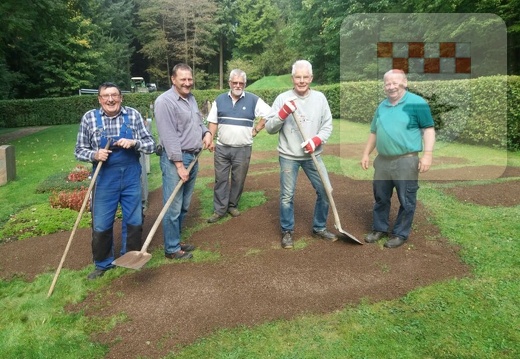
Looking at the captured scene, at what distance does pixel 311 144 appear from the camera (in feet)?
14.8

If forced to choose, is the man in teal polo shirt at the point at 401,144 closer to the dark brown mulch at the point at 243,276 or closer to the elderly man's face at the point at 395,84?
the elderly man's face at the point at 395,84

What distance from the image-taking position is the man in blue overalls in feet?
13.6

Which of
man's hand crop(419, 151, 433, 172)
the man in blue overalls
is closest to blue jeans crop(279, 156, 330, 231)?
man's hand crop(419, 151, 433, 172)

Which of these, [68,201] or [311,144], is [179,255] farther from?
[68,201]

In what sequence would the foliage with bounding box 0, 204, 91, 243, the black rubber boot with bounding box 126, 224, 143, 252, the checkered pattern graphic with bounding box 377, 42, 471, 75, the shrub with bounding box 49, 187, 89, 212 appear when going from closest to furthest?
the black rubber boot with bounding box 126, 224, 143, 252 < the foliage with bounding box 0, 204, 91, 243 < the shrub with bounding box 49, 187, 89, 212 < the checkered pattern graphic with bounding box 377, 42, 471, 75

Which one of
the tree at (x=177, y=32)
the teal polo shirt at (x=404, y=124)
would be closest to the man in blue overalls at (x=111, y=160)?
the teal polo shirt at (x=404, y=124)

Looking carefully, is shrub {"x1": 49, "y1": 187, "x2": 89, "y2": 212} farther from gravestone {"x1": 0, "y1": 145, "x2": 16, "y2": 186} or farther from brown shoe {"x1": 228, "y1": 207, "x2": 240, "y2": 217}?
gravestone {"x1": 0, "y1": 145, "x2": 16, "y2": 186}

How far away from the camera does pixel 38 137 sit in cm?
1900

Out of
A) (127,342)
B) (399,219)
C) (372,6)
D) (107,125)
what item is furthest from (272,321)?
(372,6)

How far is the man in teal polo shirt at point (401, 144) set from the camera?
436 cm

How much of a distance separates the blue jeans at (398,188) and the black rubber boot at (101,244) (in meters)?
3.08

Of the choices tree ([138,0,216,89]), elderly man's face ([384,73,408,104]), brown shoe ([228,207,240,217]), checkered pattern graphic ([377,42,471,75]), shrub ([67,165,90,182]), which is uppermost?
tree ([138,0,216,89])

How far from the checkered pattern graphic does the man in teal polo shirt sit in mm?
5572

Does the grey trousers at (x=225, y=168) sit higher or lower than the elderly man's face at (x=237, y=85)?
lower
